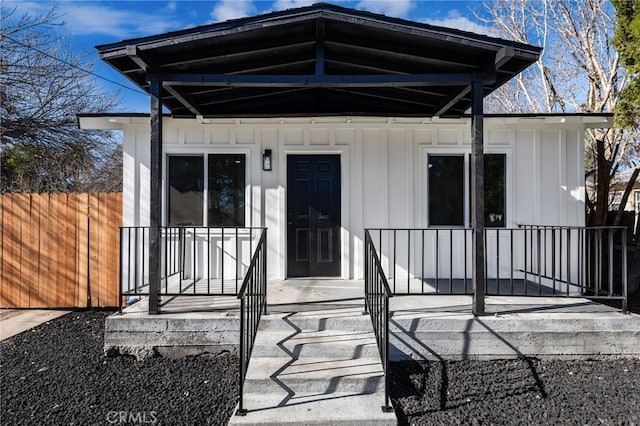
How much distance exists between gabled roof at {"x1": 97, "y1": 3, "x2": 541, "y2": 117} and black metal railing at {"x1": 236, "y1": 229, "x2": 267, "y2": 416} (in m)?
1.88

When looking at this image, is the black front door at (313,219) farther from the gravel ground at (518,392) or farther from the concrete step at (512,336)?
the gravel ground at (518,392)

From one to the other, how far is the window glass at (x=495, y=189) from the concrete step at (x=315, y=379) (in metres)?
3.45

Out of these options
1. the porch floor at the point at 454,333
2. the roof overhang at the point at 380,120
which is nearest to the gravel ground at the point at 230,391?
the porch floor at the point at 454,333

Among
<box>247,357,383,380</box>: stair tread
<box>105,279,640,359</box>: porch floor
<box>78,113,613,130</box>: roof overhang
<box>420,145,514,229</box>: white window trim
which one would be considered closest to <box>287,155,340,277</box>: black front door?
<box>78,113,613,130</box>: roof overhang

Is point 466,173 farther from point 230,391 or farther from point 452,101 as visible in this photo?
point 230,391

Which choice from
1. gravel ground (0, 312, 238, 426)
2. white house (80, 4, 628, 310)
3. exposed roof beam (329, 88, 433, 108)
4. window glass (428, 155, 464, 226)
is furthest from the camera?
window glass (428, 155, 464, 226)

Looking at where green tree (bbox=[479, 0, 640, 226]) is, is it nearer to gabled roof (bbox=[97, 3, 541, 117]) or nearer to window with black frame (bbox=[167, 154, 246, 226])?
gabled roof (bbox=[97, 3, 541, 117])

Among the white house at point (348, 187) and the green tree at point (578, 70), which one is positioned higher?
the green tree at point (578, 70)

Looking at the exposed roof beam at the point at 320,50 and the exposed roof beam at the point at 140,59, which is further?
the exposed roof beam at the point at 320,50

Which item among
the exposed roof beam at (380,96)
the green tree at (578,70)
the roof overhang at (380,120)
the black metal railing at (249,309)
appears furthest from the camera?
the green tree at (578,70)

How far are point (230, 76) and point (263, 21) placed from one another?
606 mm

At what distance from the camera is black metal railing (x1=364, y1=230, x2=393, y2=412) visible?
2.71m

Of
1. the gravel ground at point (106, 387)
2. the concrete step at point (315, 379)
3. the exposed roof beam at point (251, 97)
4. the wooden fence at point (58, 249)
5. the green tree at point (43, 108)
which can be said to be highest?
the green tree at point (43, 108)

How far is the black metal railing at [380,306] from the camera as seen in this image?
8.90ft
